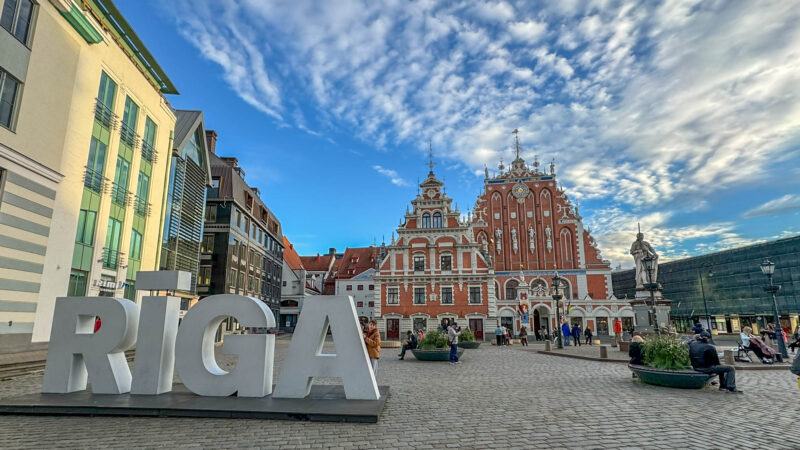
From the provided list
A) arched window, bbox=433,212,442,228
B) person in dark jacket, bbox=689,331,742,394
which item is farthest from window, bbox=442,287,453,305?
person in dark jacket, bbox=689,331,742,394

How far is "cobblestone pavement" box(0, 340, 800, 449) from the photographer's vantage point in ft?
20.0

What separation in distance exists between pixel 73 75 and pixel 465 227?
104 ft

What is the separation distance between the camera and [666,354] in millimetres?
10812

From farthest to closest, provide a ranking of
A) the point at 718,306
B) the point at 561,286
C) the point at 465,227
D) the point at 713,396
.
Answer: the point at 718,306
the point at 561,286
the point at 465,227
the point at 713,396

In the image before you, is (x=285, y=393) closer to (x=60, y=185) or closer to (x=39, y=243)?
(x=39, y=243)

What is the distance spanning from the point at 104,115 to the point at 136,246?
6821 millimetres

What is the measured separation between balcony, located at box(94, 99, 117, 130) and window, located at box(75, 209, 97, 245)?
160 inches

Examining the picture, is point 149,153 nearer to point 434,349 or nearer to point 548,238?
A: point 434,349

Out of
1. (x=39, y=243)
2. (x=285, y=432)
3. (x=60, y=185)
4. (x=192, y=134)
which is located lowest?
(x=285, y=432)

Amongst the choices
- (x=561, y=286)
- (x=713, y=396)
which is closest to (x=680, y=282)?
(x=561, y=286)

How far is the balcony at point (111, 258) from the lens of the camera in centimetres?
1906

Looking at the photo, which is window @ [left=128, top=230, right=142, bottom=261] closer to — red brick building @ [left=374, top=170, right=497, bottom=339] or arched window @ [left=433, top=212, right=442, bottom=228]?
red brick building @ [left=374, top=170, right=497, bottom=339]

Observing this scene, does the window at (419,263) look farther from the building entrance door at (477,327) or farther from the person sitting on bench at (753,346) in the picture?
the person sitting on bench at (753,346)

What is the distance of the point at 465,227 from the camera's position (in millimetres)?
41031
